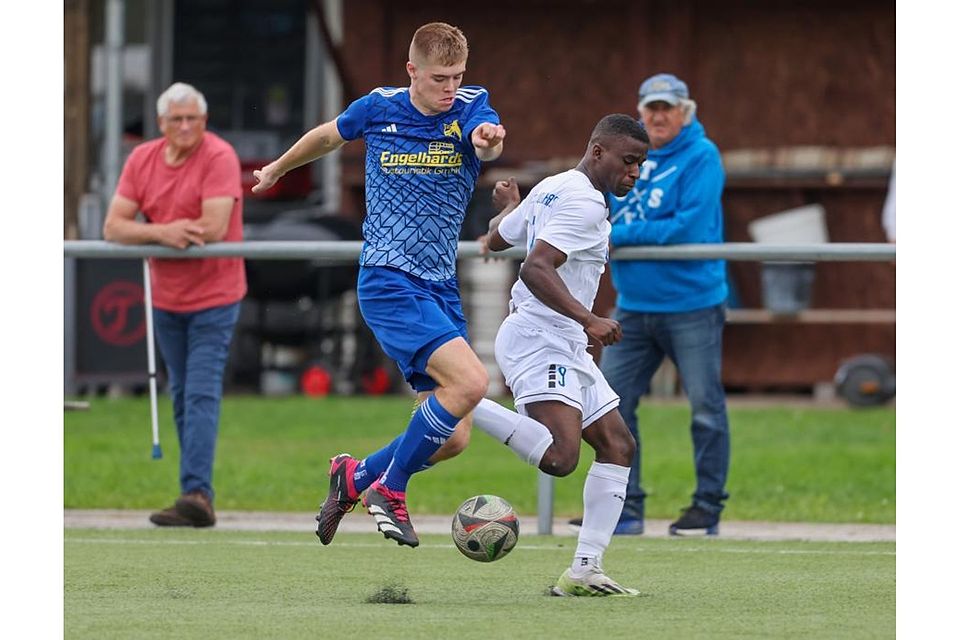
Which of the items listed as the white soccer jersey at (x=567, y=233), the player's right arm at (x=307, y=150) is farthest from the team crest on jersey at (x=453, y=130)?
the player's right arm at (x=307, y=150)

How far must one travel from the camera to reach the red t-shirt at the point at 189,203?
34.1ft

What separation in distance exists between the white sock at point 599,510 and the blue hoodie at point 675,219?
103 inches

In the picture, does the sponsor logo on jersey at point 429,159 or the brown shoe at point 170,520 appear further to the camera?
the brown shoe at point 170,520

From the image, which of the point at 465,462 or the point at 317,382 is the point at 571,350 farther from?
the point at 317,382

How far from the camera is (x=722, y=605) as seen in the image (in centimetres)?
680

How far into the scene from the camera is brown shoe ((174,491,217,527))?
33.4 feet

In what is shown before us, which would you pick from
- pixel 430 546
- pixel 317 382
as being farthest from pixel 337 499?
pixel 317 382

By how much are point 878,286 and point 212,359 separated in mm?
10278

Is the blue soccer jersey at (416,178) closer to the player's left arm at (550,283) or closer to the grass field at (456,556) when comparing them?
the player's left arm at (550,283)

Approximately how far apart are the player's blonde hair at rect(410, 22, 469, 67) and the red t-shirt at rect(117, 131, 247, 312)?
3.08 metres

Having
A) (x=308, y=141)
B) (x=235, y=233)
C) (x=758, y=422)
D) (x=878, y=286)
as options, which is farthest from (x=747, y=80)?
(x=308, y=141)

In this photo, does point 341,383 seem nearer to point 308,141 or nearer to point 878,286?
point 878,286

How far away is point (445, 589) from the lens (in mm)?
7383

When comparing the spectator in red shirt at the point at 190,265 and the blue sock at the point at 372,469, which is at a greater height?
the spectator in red shirt at the point at 190,265
